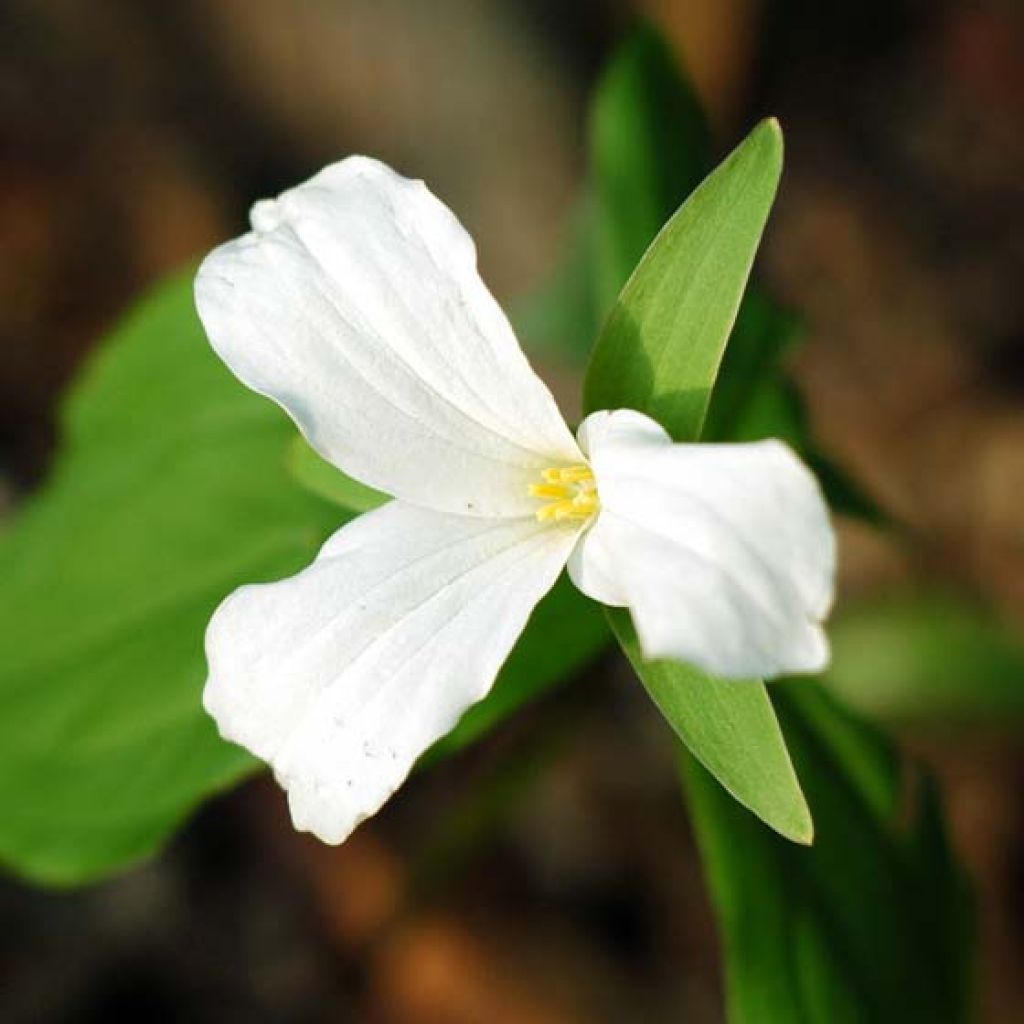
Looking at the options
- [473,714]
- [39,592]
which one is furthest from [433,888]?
[473,714]

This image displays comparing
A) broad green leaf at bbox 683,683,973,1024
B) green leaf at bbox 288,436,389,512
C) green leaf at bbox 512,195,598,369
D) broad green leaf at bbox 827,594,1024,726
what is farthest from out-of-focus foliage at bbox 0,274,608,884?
broad green leaf at bbox 827,594,1024,726

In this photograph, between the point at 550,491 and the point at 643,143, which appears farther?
the point at 643,143

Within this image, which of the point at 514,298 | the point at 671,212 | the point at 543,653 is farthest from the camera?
the point at 514,298

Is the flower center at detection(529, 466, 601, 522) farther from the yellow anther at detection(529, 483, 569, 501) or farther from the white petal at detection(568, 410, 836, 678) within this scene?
the white petal at detection(568, 410, 836, 678)

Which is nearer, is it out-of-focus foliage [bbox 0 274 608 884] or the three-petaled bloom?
the three-petaled bloom

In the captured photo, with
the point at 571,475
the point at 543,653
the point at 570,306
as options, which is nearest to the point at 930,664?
the point at 570,306

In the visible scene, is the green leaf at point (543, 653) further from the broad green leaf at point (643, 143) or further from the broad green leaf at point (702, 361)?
the broad green leaf at point (643, 143)

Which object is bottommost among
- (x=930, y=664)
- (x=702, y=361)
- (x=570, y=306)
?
(x=930, y=664)

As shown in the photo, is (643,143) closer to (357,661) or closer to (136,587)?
(136,587)
